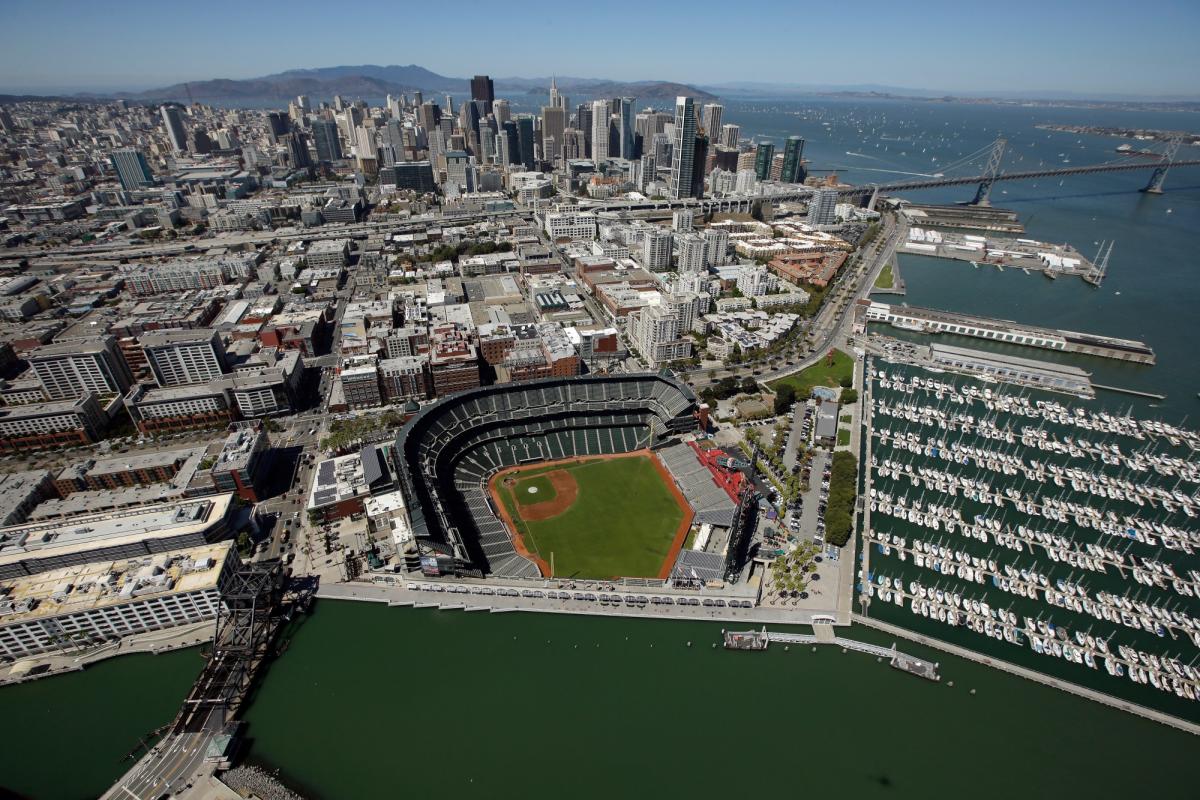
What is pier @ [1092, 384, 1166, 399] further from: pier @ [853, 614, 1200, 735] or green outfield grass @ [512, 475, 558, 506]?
green outfield grass @ [512, 475, 558, 506]

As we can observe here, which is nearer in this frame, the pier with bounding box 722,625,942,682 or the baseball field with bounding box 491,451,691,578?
the pier with bounding box 722,625,942,682

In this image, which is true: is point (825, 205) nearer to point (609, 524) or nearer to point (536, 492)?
point (536, 492)

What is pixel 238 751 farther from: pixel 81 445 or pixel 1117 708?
pixel 1117 708

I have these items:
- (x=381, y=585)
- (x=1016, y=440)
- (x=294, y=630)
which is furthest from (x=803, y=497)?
(x=294, y=630)

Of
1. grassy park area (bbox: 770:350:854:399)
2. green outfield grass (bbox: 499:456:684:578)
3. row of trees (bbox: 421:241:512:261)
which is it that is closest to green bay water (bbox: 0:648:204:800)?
green outfield grass (bbox: 499:456:684:578)

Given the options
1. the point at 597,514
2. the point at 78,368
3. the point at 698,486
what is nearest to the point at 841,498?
the point at 698,486

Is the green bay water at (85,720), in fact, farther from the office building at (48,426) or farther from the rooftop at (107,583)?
the office building at (48,426)
